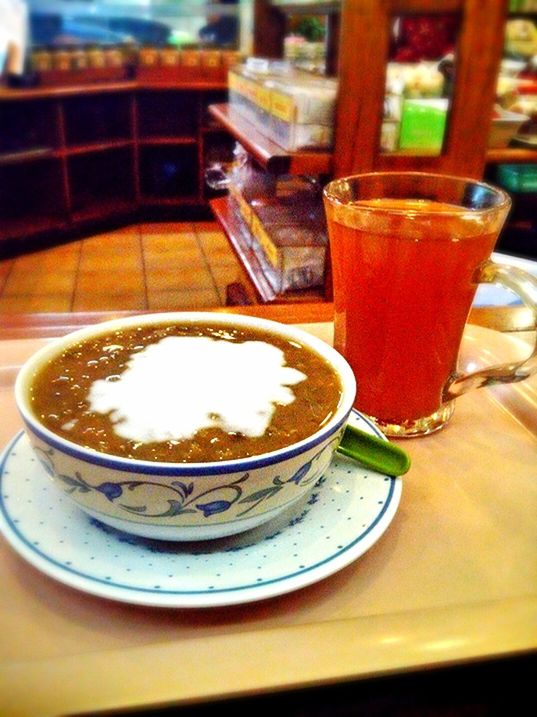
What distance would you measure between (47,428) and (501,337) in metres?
0.56

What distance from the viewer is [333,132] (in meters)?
1.68

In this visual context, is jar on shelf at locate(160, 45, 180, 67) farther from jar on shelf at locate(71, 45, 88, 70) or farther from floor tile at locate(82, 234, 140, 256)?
floor tile at locate(82, 234, 140, 256)

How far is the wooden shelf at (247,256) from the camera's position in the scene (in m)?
1.66

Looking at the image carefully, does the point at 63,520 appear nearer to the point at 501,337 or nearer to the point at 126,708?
the point at 126,708

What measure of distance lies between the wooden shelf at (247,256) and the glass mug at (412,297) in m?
0.97

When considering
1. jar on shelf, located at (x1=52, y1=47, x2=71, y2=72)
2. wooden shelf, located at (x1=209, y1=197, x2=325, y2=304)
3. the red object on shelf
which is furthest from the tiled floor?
the red object on shelf

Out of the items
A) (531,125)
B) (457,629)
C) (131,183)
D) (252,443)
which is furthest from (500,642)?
(131,183)

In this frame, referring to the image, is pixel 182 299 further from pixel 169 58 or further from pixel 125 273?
pixel 169 58

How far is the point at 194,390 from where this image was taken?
495 millimetres

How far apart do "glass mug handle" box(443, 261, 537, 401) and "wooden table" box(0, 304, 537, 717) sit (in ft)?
0.34

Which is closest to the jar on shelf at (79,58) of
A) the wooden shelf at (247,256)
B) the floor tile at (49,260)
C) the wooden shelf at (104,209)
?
the wooden shelf at (104,209)

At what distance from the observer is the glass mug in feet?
1.94

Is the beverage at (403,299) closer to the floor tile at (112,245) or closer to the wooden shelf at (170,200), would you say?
the floor tile at (112,245)

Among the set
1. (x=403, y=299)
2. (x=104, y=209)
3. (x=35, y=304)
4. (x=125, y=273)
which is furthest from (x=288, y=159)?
(x=104, y=209)
